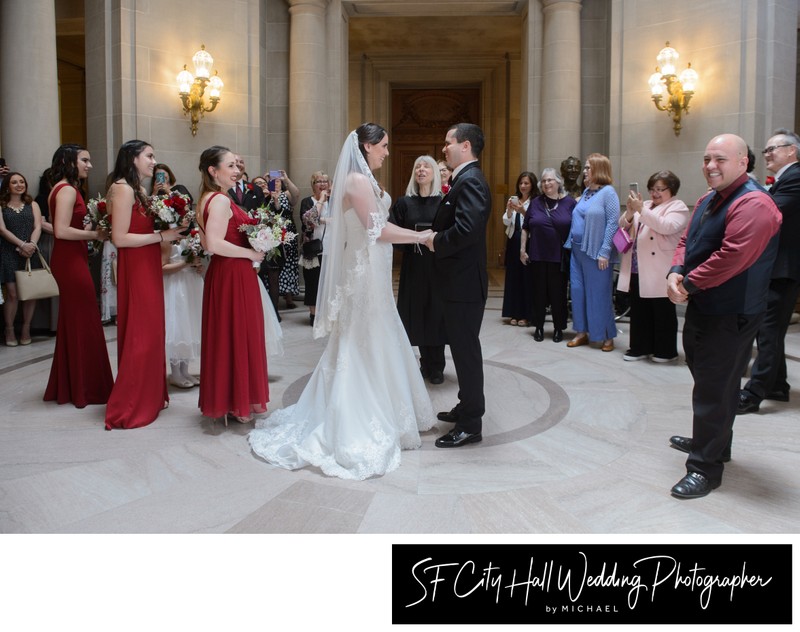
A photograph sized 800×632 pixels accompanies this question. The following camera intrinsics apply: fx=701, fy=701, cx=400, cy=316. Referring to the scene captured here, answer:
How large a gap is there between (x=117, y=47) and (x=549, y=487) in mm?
7637

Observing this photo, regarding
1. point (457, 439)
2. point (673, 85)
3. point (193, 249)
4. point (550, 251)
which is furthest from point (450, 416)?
point (673, 85)

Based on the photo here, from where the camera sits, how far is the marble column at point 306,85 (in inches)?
395

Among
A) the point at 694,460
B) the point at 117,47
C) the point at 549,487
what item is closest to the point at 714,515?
the point at 694,460

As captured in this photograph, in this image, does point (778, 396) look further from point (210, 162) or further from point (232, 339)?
point (210, 162)

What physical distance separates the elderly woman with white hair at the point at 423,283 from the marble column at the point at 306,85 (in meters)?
4.69

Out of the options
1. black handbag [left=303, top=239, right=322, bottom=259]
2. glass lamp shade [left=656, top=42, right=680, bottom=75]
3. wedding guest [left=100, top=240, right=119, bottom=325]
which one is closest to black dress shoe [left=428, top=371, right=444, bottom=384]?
black handbag [left=303, top=239, right=322, bottom=259]

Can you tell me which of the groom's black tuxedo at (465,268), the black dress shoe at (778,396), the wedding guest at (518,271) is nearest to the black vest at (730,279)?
the groom's black tuxedo at (465,268)

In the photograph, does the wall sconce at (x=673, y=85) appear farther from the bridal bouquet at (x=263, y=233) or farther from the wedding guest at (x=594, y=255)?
the bridal bouquet at (x=263, y=233)

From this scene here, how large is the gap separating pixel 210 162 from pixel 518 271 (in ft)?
15.6

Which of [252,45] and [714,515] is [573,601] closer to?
[714,515]

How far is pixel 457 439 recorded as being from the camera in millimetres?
4277

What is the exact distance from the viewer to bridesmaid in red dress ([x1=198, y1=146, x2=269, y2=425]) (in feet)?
14.4

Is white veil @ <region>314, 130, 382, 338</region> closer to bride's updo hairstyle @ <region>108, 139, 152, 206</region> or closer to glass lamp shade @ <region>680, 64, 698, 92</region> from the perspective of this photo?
bride's updo hairstyle @ <region>108, 139, 152, 206</region>

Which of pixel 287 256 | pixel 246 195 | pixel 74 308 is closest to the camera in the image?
pixel 74 308
